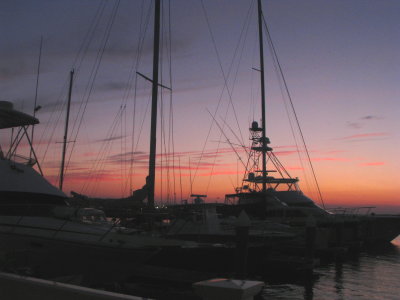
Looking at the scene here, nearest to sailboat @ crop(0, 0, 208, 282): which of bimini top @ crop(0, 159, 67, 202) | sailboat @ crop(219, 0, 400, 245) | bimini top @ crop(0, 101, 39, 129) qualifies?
bimini top @ crop(0, 159, 67, 202)

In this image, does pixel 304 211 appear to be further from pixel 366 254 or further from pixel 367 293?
pixel 367 293

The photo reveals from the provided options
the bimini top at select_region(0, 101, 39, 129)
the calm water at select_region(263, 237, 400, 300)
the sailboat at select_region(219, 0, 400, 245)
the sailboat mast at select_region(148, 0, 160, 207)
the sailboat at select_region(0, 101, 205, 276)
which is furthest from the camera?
the sailboat at select_region(219, 0, 400, 245)

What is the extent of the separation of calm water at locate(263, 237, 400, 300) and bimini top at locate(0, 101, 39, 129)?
12.3m

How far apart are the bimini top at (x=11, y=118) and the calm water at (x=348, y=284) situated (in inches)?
485

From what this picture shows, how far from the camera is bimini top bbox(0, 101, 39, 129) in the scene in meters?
16.9

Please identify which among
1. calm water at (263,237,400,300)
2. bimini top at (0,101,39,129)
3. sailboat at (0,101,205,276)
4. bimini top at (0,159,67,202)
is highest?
bimini top at (0,101,39,129)

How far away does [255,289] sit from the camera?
175 inches

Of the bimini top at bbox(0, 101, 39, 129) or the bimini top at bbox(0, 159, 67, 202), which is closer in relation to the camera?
the bimini top at bbox(0, 159, 67, 202)

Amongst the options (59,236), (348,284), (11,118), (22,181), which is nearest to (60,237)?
(59,236)

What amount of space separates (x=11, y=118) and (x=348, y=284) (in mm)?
17837

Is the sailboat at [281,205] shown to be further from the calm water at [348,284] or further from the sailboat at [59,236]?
the sailboat at [59,236]

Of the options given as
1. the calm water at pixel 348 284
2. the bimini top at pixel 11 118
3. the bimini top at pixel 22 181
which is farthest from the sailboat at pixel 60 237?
the calm water at pixel 348 284

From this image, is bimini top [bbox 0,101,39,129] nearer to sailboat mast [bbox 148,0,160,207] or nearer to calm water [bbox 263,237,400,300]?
sailboat mast [bbox 148,0,160,207]

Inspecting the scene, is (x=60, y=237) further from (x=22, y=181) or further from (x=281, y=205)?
(x=281, y=205)
